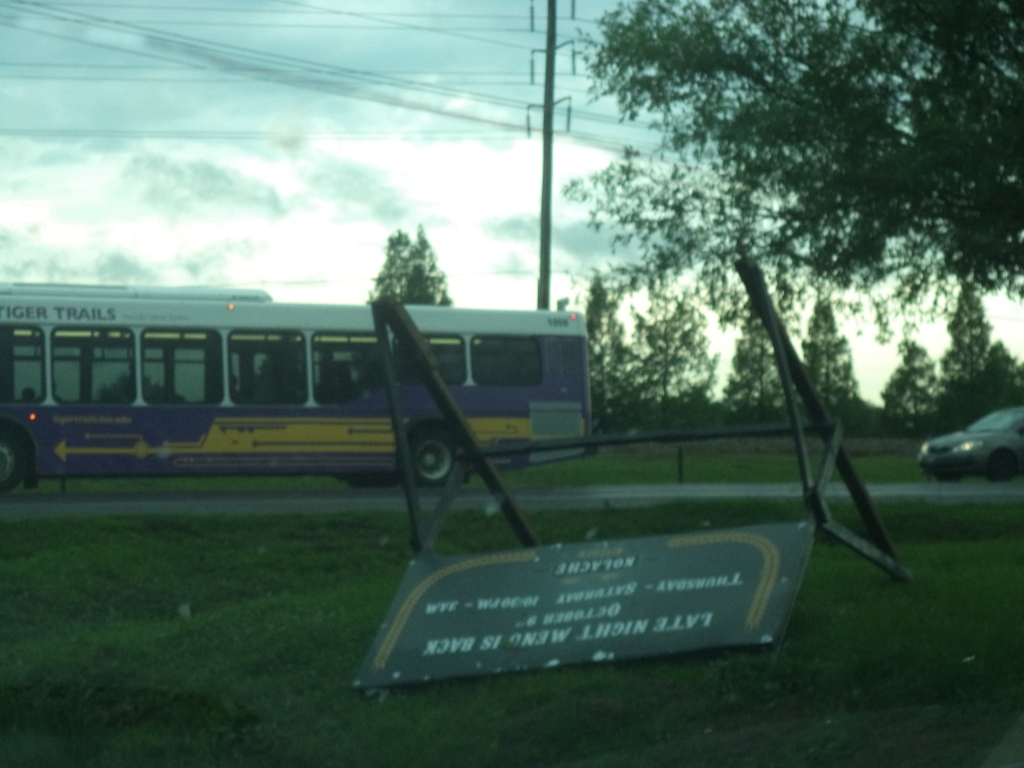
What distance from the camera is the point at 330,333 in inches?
940

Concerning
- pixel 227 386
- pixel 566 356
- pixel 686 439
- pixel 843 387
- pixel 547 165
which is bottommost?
pixel 843 387

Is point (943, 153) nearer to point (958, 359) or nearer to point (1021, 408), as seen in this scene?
point (1021, 408)

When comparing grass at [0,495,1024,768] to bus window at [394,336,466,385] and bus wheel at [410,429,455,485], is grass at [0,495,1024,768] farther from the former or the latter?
bus window at [394,336,466,385]

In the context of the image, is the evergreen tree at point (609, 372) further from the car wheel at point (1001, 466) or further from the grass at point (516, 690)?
the grass at point (516, 690)

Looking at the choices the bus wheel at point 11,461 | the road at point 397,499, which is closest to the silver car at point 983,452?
the road at point 397,499

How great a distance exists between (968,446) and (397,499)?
12.5 metres

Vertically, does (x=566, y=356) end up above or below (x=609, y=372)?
above

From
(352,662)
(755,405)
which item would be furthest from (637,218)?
(755,405)

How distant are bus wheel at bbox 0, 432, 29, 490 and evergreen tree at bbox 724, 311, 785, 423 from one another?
47652mm

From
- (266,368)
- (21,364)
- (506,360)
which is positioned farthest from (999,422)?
(21,364)

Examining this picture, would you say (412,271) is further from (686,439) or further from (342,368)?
(686,439)

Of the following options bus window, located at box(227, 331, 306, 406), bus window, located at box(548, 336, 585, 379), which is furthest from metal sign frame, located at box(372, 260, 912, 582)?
bus window, located at box(548, 336, 585, 379)

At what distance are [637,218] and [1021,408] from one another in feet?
42.3

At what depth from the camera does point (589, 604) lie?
7234 mm
